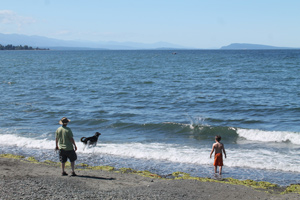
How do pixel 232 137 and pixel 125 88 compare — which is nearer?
pixel 232 137

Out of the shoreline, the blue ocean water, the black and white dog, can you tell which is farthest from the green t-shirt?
the black and white dog

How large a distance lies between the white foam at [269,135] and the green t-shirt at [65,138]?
10.1 m

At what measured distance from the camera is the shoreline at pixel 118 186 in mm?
8961

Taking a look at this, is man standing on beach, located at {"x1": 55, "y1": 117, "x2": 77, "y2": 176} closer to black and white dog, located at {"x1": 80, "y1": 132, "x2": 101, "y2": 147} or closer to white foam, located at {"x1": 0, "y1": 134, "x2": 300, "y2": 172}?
black and white dog, located at {"x1": 80, "y1": 132, "x2": 101, "y2": 147}

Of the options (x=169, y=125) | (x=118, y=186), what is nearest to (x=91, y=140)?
(x=118, y=186)

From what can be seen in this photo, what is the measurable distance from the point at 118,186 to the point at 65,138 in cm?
220

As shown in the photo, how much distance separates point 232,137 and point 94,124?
309 inches

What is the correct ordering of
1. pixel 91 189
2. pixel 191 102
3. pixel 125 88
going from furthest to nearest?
pixel 125 88, pixel 191 102, pixel 91 189

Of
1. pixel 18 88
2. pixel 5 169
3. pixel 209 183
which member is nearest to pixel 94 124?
pixel 5 169

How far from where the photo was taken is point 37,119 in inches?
863

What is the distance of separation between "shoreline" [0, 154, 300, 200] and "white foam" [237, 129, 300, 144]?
665 centimetres

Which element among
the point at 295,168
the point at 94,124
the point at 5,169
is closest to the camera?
the point at 5,169

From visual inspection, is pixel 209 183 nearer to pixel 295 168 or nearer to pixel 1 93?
pixel 295 168

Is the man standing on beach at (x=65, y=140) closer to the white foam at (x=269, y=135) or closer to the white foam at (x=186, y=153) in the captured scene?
the white foam at (x=186, y=153)
